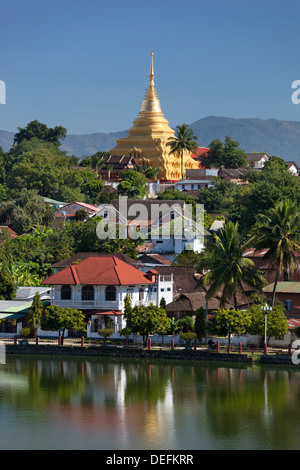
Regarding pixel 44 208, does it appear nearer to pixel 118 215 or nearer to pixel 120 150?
pixel 118 215

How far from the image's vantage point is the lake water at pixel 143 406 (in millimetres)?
38156

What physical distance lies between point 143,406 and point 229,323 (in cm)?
1427

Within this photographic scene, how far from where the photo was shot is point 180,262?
263ft

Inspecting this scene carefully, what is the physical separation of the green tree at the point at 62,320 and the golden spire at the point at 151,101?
8739 centimetres

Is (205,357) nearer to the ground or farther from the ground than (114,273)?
nearer to the ground

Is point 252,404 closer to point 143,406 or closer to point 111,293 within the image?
point 143,406

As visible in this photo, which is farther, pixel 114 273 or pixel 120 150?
pixel 120 150

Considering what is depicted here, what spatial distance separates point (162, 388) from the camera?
48.8 meters

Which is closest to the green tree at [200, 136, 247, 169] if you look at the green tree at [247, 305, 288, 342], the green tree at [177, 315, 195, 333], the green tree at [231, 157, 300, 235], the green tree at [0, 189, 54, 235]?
the green tree at [0, 189, 54, 235]

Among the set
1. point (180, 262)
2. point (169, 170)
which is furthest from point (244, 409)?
point (169, 170)

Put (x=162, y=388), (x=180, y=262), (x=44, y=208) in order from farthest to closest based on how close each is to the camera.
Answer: (x=44, y=208), (x=180, y=262), (x=162, y=388)

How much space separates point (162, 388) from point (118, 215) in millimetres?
54187

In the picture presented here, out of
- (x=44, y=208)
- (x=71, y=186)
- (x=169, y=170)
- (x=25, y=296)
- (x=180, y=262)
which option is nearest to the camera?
(x=25, y=296)

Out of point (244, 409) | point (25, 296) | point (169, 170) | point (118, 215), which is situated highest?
point (169, 170)
